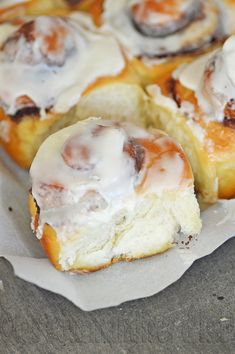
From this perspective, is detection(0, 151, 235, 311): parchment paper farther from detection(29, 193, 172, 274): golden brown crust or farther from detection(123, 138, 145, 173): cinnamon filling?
detection(123, 138, 145, 173): cinnamon filling

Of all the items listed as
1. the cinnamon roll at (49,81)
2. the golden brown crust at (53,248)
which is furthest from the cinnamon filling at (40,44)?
the golden brown crust at (53,248)

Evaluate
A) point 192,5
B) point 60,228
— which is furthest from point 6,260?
point 192,5

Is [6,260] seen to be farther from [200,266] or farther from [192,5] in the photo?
[192,5]

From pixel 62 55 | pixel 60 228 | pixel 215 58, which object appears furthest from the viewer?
pixel 62 55

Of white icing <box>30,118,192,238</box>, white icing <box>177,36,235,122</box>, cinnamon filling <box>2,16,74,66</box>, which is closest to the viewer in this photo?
white icing <box>30,118,192,238</box>

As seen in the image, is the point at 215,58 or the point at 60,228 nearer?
the point at 60,228

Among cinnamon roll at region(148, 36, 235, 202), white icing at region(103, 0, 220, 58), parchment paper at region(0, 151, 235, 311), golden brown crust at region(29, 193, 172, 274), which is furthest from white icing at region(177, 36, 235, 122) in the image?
golden brown crust at region(29, 193, 172, 274)

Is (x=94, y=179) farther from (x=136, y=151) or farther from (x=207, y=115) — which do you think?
(x=207, y=115)

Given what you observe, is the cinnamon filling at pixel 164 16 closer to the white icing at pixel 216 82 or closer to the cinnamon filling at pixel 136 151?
the white icing at pixel 216 82
